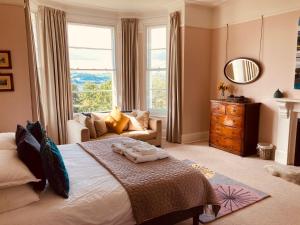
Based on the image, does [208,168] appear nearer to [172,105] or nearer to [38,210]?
[172,105]

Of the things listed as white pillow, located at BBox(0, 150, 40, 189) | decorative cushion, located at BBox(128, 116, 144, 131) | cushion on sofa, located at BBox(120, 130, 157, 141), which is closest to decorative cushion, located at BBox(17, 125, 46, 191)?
white pillow, located at BBox(0, 150, 40, 189)

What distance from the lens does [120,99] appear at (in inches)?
226

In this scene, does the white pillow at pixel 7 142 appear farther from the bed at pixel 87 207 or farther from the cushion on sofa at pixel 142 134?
the cushion on sofa at pixel 142 134

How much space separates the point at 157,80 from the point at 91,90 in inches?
62.7

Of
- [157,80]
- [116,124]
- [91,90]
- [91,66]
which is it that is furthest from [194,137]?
[91,66]

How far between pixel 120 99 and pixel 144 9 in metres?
2.15

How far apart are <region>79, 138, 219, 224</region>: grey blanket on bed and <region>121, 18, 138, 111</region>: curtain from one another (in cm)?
340

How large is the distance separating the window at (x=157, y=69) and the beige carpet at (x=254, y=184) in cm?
114

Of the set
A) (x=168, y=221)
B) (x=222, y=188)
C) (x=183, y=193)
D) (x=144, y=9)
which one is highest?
(x=144, y=9)

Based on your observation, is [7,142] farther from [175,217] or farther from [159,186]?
[175,217]

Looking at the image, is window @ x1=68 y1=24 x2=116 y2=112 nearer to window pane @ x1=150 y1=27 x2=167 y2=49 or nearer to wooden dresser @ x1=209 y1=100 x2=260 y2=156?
window pane @ x1=150 y1=27 x2=167 y2=49

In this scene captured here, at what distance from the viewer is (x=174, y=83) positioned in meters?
5.15

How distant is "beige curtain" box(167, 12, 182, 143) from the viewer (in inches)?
198

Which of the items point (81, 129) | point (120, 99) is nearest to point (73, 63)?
point (120, 99)
